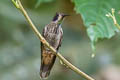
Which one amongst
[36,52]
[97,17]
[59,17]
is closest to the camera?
[97,17]

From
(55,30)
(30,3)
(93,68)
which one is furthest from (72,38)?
(55,30)

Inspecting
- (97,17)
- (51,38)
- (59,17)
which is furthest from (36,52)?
(97,17)

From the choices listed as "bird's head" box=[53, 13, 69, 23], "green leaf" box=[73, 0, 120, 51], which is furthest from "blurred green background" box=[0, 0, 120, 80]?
"green leaf" box=[73, 0, 120, 51]

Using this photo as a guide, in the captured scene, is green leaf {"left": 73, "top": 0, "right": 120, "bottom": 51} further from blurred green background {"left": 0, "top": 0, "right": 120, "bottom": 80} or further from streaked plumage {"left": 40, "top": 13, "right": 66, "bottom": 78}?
blurred green background {"left": 0, "top": 0, "right": 120, "bottom": 80}

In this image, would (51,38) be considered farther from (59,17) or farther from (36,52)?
(36,52)

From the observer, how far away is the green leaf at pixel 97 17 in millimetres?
3420

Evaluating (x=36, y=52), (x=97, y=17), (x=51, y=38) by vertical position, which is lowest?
(x=36, y=52)

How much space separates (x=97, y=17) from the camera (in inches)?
138

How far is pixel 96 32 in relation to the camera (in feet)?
11.3

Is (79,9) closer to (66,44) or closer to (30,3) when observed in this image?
(30,3)

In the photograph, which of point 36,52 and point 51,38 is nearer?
point 51,38

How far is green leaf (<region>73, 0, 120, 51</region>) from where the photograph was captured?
11.2 feet

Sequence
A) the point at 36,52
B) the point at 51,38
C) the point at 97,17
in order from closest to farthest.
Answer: the point at 97,17 → the point at 51,38 → the point at 36,52

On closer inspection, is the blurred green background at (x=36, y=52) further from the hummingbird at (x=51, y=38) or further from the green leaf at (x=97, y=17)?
the green leaf at (x=97, y=17)
